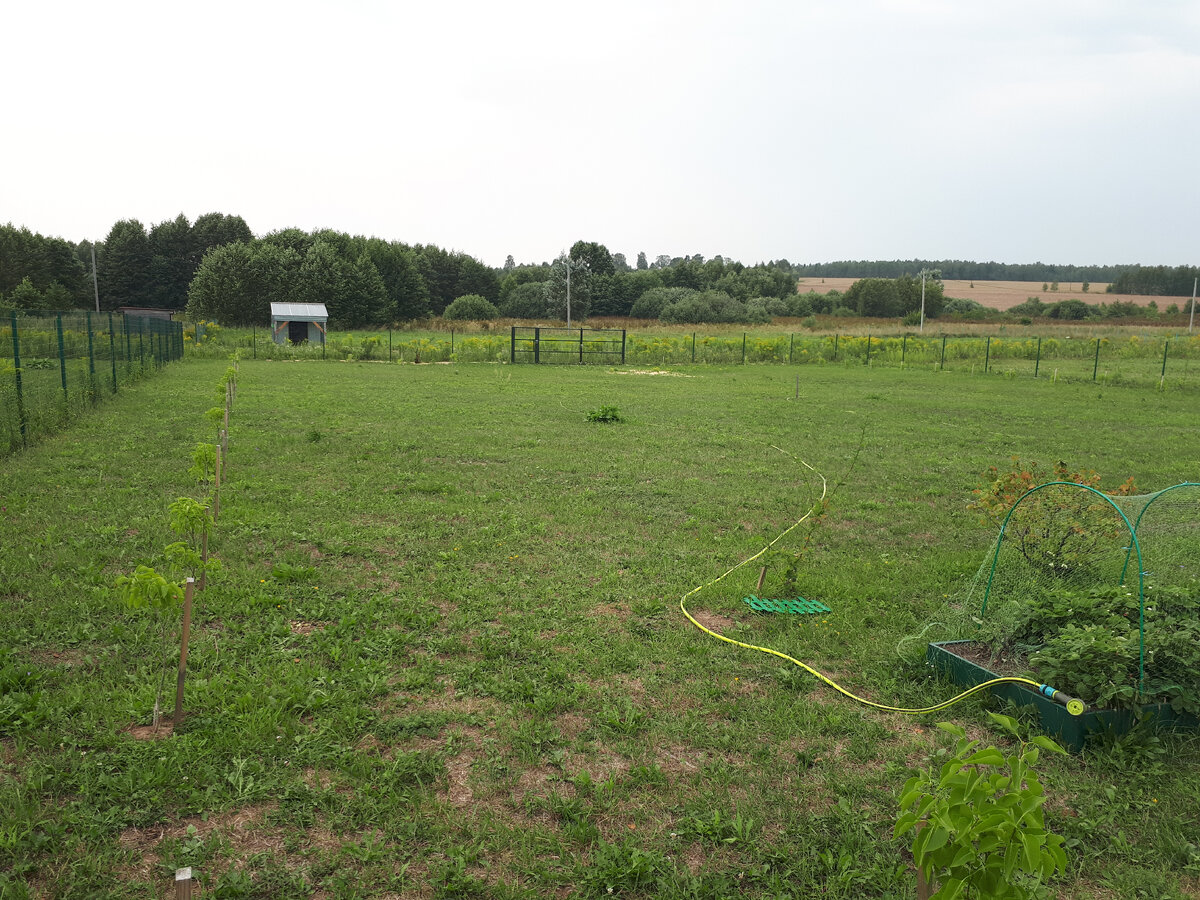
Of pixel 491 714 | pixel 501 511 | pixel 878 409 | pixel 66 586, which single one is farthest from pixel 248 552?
pixel 878 409

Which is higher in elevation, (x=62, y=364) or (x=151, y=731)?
(x=62, y=364)

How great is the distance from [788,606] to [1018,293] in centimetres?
9109

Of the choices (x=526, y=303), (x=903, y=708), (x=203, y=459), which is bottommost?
(x=903, y=708)

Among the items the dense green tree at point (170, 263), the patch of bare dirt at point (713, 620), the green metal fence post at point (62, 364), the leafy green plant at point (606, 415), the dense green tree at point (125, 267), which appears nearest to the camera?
the patch of bare dirt at point (713, 620)

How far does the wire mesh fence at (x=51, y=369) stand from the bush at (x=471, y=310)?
5196cm

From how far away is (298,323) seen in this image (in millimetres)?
40688

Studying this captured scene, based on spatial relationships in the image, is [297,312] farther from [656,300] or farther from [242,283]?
[656,300]

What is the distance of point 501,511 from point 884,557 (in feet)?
11.9

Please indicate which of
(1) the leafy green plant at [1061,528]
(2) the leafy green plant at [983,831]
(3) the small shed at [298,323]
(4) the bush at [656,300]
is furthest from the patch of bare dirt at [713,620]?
(4) the bush at [656,300]

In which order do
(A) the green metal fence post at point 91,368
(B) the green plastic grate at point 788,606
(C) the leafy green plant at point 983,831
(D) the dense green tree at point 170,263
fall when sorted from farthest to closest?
(D) the dense green tree at point 170,263, (A) the green metal fence post at point 91,368, (B) the green plastic grate at point 788,606, (C) the leafy green plant at point 983,831

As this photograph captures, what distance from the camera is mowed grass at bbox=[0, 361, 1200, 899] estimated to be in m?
2.78

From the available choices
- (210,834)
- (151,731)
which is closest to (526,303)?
(151,731)

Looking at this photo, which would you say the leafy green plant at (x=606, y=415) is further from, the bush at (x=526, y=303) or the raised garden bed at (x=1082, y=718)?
the bush at (x=526, y=303)

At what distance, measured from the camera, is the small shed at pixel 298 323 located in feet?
128
